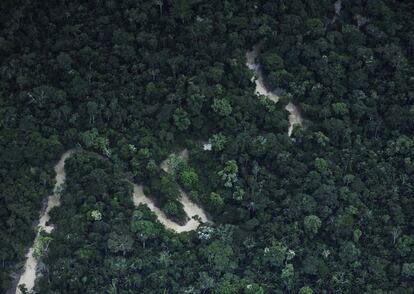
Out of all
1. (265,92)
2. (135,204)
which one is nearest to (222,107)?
(265,92)

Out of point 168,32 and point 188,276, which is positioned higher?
point 168,32

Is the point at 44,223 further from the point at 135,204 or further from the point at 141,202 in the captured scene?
the point at 141,202

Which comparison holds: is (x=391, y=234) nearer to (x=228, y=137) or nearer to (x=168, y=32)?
(x=228, y=137)

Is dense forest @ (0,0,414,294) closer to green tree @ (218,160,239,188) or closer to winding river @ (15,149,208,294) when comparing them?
green tree @ (218,160,239,188)

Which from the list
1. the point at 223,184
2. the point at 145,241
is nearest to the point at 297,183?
the point at 223,184

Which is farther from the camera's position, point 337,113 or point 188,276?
point 337,113

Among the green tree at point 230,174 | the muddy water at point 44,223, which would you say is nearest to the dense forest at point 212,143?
the green tree at point 230,174

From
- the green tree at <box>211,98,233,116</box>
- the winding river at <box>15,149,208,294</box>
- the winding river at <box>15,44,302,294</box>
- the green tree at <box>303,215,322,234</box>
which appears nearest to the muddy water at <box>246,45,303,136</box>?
the winding river at <box>15,44,302,294</box>
